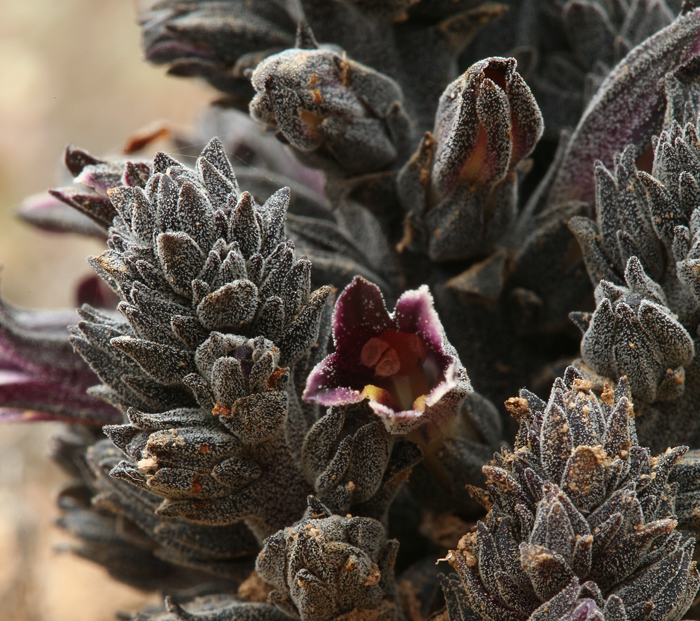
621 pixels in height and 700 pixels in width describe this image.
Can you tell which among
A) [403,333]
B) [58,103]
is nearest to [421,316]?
[403,333]

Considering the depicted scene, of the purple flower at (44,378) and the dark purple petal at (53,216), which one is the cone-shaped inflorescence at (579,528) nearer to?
the purple flower at (44,378)

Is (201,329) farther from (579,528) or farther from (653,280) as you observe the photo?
(653,280)

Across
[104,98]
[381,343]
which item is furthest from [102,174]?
[104,98]

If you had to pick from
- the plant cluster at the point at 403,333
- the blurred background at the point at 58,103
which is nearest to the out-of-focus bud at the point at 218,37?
the plant cluster at the point at 403,333

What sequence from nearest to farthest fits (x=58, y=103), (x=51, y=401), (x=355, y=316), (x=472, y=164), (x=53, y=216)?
(x=355, y=316) < (x=472, y=164) < (x=51, y=401) < (x=53, y=216) < (x=58, y=103)

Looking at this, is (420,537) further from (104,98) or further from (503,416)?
(104,98)

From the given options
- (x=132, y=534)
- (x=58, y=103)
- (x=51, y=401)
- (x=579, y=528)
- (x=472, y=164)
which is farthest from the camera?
(x=58, y=103)
